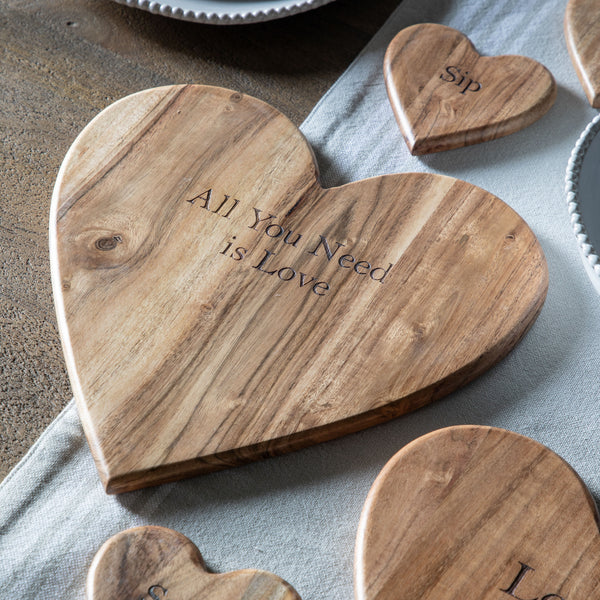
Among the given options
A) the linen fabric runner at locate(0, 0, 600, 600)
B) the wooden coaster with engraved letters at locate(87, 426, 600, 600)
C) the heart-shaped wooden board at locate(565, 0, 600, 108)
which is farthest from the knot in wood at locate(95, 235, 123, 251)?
the heart-shaped wooden board at locate(565, 0, 600, 108)

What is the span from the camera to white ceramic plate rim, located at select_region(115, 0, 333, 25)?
0.82 m

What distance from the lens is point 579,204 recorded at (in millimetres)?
674

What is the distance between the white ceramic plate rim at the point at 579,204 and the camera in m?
0.63

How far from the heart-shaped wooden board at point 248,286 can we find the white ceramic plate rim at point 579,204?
40mm

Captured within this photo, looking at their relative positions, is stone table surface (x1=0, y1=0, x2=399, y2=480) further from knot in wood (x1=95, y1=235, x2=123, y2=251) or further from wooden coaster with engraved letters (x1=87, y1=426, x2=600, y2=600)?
wooden coaster with engraved letters (x1=87, y1=426, x2=600, y2=600)

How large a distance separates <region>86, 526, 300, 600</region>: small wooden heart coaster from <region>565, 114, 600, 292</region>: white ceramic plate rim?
13.8 inches

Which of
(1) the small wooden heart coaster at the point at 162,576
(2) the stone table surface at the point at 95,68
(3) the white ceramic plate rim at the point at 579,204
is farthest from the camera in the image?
(2) the stone table surface at the point at 95,68

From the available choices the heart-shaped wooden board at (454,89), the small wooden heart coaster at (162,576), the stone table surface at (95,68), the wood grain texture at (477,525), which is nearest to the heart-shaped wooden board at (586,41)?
the heart-shaped wooden board at (454,89)

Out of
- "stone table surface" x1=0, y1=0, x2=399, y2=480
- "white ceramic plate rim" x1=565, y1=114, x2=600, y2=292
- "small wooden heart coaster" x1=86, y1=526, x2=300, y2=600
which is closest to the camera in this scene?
"small wooden heart coaster" x1=86, y1=526, x2=300, y2=600

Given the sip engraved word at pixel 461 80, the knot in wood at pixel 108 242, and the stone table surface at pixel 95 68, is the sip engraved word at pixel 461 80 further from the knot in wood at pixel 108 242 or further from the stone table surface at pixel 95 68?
the knot in wood at pixel 108 242

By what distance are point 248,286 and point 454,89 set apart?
1.07ft

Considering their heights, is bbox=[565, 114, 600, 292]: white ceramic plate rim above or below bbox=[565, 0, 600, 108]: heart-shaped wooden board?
below

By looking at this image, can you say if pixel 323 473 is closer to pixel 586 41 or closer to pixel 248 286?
pixel 248 286

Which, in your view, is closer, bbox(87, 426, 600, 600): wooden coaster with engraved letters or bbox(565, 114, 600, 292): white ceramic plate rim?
bbox(87, 426, 600, 600): wooden coaster with engraved letters
